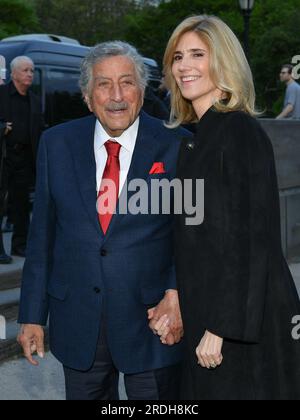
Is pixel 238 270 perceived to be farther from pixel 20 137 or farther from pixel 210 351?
pixel 20 137

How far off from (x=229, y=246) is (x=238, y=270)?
8cm

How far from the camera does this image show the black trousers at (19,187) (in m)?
7.85

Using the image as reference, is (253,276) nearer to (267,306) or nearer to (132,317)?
A: (267,306)

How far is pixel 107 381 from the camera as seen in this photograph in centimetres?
301

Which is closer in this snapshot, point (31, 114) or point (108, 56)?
point (108, 56)

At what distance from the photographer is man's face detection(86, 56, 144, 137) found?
2861 mm

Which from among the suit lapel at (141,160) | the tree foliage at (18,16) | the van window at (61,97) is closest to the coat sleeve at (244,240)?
the suit lapel at (141,160)

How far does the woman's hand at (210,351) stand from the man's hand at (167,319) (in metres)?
0.24

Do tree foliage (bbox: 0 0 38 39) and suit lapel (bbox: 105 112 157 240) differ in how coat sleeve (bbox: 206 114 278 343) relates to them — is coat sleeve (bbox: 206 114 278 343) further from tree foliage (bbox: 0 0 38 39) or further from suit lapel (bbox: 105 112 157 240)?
tree foliage (bbox: 0 0 38 39)

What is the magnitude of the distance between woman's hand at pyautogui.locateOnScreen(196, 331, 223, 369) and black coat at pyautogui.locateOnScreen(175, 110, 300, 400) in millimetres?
38

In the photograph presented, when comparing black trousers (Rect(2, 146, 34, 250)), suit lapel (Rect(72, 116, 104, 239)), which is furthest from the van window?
suit lapel (Rect(72, 116, 104, 239))

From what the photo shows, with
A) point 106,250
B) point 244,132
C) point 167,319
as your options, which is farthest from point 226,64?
point 167,319

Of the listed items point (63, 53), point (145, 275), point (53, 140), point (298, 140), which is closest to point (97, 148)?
point (53, 140)

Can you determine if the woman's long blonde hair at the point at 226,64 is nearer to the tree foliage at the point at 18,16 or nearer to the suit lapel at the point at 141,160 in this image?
the suit lapel at the point at 141,160
